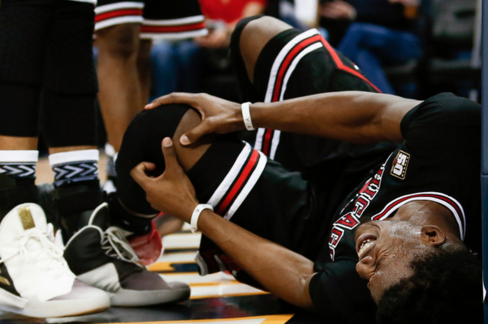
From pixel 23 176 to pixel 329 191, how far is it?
639 mm

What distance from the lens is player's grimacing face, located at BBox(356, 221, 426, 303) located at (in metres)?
0.91

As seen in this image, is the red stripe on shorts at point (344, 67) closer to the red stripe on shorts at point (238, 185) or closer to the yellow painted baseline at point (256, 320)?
the red stripe on shorts at point (238, 185)

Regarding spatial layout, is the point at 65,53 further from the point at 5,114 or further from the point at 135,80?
the point at 135,80

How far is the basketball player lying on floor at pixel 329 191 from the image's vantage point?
36.1 inches

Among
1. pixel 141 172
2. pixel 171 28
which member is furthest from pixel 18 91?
pixel 171 28

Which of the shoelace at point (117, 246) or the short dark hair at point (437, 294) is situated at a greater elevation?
the short dark hair at point (437, 294)

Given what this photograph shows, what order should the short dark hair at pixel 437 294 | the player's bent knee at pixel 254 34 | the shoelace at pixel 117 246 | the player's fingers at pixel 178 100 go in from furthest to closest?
the player's bent knee at pixel 254 34
the shoelace at pixel 117 246
the player's fingers at pixel 178 100
the short dark hair at pixel 437 294

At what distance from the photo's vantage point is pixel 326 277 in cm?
104

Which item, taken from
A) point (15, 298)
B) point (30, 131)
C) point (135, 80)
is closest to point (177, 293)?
point (15, 298)

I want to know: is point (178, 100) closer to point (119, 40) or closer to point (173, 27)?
point (119, 40)

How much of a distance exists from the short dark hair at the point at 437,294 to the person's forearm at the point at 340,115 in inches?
12.4

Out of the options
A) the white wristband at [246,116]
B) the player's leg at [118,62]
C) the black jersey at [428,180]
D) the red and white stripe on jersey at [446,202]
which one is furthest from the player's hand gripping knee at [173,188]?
the player's leg at [118,62]

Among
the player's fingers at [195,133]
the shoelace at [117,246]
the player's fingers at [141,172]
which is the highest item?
the player's fingers at [195,133]

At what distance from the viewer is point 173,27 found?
2.00 metres
